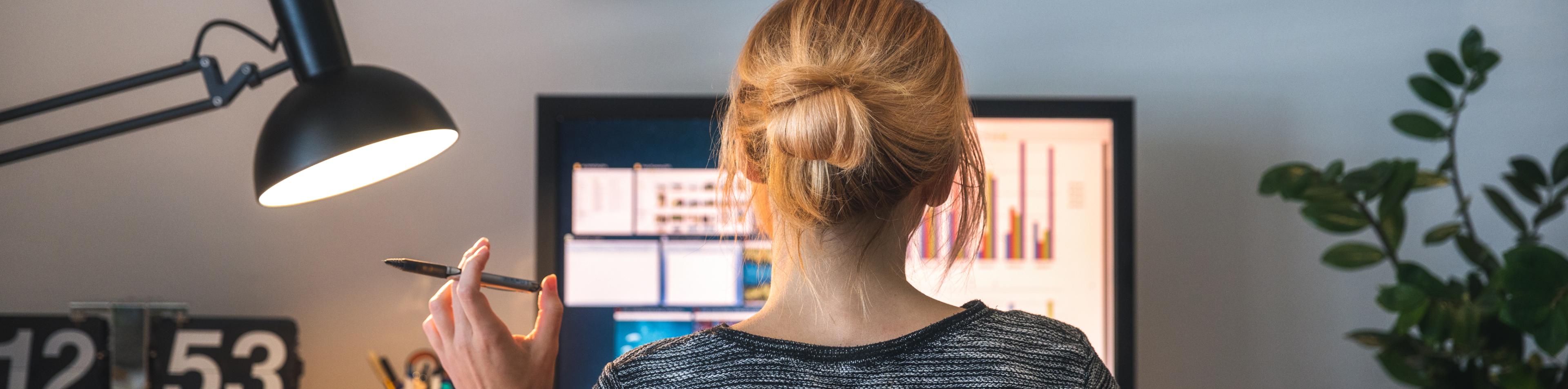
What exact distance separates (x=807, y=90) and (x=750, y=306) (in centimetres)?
83

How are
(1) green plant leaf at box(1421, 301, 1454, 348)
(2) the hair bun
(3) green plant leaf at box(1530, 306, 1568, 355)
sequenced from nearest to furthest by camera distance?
Result: 1. (2) the hair bun
2. (3) green plant leaf at box(1530, 306, 1568, 355)
3. (1) green plant leaf at box(1421, 301, 1454, 348)

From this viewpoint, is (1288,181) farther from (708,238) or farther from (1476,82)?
(708,238)

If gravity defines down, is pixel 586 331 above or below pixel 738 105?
below

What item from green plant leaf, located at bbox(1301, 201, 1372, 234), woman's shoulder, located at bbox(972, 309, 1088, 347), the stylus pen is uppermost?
green plant leaf, located at bbox(1301, 201, 1372, 234)

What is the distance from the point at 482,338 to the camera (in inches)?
23.0

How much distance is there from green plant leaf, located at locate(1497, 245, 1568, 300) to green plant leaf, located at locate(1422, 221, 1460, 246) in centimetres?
13

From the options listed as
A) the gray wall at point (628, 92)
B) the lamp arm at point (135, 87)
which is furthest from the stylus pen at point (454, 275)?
the gray wall at point (628, 92)

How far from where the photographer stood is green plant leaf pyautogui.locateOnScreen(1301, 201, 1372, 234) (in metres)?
1.33

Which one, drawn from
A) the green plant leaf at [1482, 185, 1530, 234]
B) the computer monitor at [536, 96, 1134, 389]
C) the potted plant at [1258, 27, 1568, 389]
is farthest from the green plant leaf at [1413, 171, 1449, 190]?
the computer monitor at [536, 96, 1134, 389]

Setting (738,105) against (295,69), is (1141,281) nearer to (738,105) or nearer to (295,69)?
(738,105)

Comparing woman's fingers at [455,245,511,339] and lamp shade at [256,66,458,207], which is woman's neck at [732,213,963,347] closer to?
woman's fingers at [455,245,511,339]

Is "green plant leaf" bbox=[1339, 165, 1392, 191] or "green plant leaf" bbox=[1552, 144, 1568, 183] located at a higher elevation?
"green plant leaf" bbox=[1552, 144, 1568, 183]

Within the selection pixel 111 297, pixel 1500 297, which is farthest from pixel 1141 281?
pixel 111 297

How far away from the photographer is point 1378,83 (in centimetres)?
160
